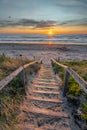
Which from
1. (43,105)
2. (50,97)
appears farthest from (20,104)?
(50,97)

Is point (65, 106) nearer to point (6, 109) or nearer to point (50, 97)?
point (50, 97)

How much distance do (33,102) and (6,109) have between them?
3.79ft

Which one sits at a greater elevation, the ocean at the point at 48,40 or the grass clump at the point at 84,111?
the ocean at the point at 48,40

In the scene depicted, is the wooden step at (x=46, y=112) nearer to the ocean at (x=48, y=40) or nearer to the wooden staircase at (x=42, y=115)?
the wooden staircase at (x=42, y=115)

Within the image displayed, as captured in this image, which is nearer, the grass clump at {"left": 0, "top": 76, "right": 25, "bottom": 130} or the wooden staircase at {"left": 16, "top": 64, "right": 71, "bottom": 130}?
the grass clump at {"left": 0, "top": 76, "right": 25, "bottom": 130}

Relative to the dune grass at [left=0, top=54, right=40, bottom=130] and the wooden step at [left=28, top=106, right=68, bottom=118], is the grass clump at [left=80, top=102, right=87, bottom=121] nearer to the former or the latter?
the wooden step at [left=28, top=106, right=68, bottom=118]

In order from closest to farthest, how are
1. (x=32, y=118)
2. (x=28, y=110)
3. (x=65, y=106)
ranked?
(x=32, y=118) < (x=28, y=110) < (x=65, y=106)

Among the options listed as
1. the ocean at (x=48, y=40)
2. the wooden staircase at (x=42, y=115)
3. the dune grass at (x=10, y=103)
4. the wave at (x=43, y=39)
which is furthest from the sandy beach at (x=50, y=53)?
the wave at (x=43, y=39)

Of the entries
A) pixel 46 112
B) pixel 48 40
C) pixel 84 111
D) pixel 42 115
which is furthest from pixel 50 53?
pixel 48 40

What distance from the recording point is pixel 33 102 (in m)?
4.72

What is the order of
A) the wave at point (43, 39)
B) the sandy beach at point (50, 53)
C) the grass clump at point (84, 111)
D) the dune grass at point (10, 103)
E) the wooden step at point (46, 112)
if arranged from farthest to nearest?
the wave at point (43, 39)
the sandy beach at point (50, 53)
the wooden step at point (46, 112)
the grass clump at point (84, 111)
the dune grass at point (10, 103)

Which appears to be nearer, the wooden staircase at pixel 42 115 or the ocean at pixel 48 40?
the wooden staircase at pixel 42 115

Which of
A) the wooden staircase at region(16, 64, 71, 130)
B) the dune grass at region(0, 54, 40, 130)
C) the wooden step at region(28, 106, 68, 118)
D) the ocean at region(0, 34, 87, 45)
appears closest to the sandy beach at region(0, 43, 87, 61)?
the ocean at region(0, 34, 87, 45)

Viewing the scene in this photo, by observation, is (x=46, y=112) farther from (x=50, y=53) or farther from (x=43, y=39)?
(x=43, y=39)
